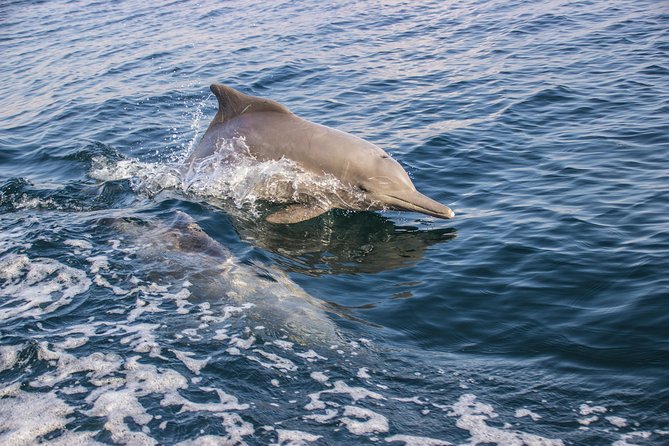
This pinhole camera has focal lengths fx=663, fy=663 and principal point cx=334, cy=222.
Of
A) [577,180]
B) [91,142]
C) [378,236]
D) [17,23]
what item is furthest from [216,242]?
[17,23]

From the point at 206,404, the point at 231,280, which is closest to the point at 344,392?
the point at 206,404

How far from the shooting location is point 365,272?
805 centimetres

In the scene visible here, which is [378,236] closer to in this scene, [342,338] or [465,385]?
[342,338]

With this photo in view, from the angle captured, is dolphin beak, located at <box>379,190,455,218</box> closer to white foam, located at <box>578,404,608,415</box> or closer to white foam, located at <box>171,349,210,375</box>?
white foam, located at <box>578,404,608,415</box>

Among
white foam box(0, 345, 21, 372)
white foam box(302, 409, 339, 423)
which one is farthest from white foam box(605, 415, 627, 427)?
white foam box(0, 345, 21, 372)

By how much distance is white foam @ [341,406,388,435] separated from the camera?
17.0 ft

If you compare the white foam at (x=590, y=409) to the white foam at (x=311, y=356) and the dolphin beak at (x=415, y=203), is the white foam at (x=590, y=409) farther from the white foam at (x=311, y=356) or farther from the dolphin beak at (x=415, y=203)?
the dolphin beak at (x=415, y=203)

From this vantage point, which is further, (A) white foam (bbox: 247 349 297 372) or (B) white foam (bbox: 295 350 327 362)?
(B) white foam (bbox: 295 350 327 362)

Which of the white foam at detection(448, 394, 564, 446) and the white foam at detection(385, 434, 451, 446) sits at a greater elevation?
the white foam at detection(385, 434, 451, 446)

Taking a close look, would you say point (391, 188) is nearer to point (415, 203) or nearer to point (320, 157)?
point (415, 203)

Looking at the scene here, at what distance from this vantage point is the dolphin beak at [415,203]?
8.95 metres

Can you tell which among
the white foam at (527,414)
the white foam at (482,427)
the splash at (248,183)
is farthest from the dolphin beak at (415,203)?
the white foam at (527,414)

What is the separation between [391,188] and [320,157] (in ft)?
3.79

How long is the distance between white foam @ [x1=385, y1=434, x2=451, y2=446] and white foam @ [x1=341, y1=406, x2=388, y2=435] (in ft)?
0.38
